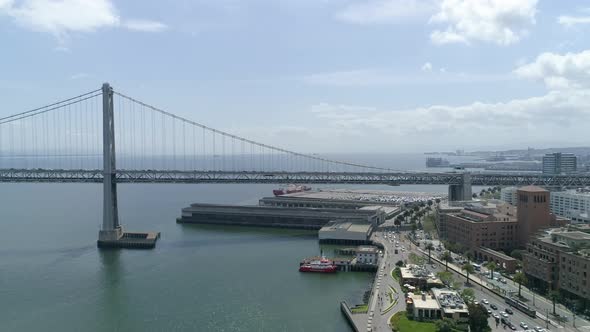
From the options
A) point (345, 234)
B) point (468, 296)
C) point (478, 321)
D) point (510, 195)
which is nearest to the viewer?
point (478, 321)

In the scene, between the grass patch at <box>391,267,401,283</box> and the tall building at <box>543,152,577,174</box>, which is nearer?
the grass patch at <box>391,267,401,283</box>

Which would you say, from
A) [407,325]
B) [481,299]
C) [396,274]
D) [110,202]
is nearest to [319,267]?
[396,274]

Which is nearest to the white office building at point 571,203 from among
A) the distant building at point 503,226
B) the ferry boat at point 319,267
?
the distant building at point 503,226

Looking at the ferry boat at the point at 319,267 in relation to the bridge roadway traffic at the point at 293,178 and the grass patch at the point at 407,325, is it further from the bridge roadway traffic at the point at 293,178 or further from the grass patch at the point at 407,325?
the bridge roadway traffic at the point at 293,178

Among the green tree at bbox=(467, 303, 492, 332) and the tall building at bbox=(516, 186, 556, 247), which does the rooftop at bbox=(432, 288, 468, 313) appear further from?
the tall building at bbox=(516, 186, 556, 247)

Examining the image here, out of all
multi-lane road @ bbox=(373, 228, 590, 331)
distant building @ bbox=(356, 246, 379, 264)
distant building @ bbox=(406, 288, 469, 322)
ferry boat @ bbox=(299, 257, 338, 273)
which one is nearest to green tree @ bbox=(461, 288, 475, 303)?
distant building @ bbox=(406, 288, 469, 322)

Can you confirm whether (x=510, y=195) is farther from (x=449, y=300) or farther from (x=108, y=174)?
(x=108, y=174)
